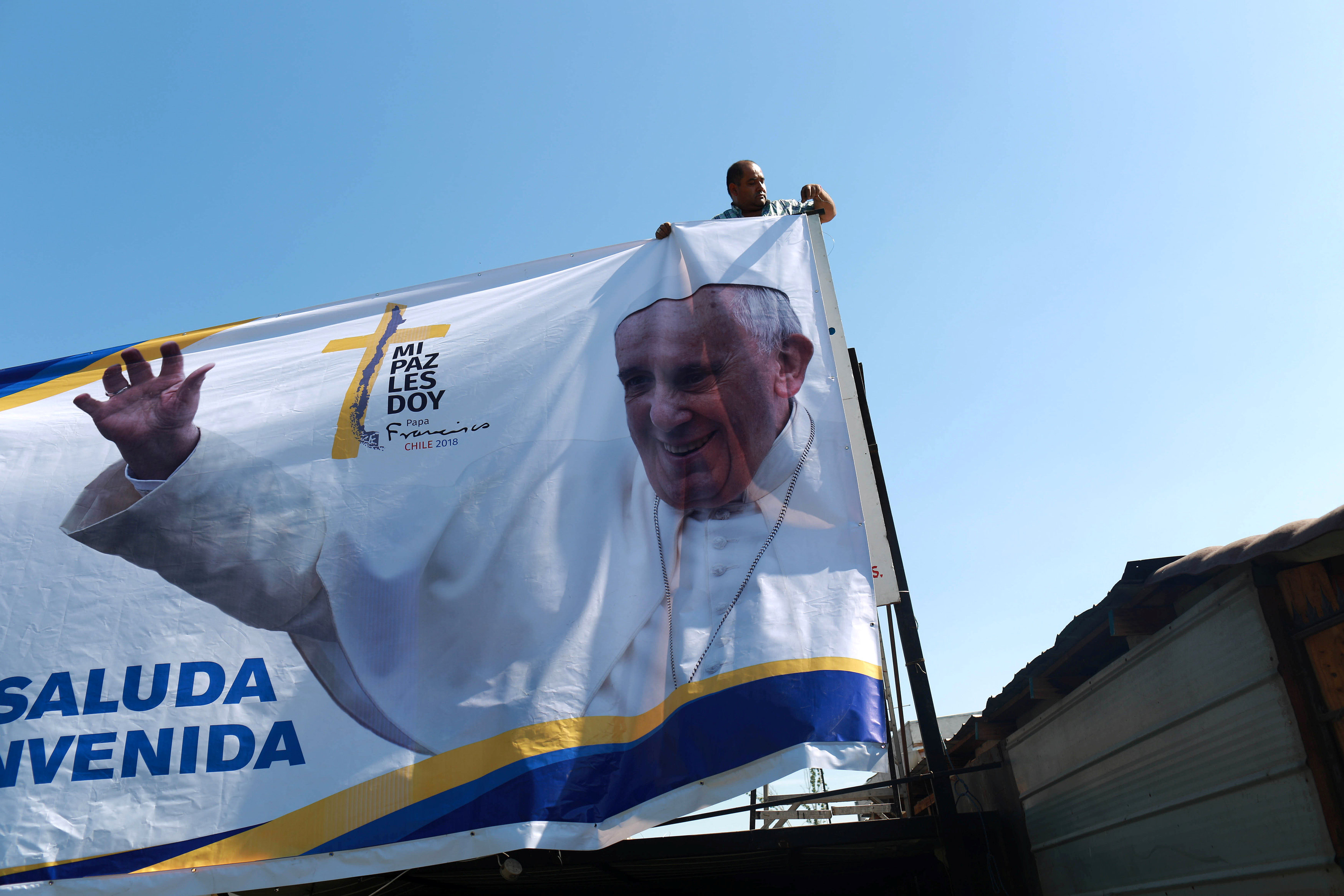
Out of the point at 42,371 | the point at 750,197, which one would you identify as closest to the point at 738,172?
the point at 750,197

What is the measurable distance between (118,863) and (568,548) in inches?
87.0

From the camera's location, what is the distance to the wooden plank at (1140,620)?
3.96 m

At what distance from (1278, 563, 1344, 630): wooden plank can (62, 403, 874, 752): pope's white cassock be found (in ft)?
4.93

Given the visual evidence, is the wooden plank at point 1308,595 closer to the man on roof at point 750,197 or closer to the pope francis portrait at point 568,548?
the pope francis portrait at point 568,548

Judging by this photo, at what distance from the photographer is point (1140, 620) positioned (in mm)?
3986

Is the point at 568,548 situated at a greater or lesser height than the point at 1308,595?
greater

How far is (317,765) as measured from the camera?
368 cm

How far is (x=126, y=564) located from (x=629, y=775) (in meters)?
2.77

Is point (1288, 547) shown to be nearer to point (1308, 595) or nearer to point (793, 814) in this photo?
point (1308, 595)

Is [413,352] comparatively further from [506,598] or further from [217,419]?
[506,598]

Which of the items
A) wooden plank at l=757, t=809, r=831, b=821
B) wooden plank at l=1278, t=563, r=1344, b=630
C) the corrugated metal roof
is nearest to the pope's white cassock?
the corrugated metal roof

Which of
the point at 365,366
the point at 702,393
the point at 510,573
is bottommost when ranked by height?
the point at 510,573

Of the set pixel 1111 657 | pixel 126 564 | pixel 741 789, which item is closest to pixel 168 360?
pixel 126 564

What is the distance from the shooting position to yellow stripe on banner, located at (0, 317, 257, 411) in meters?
5.19
